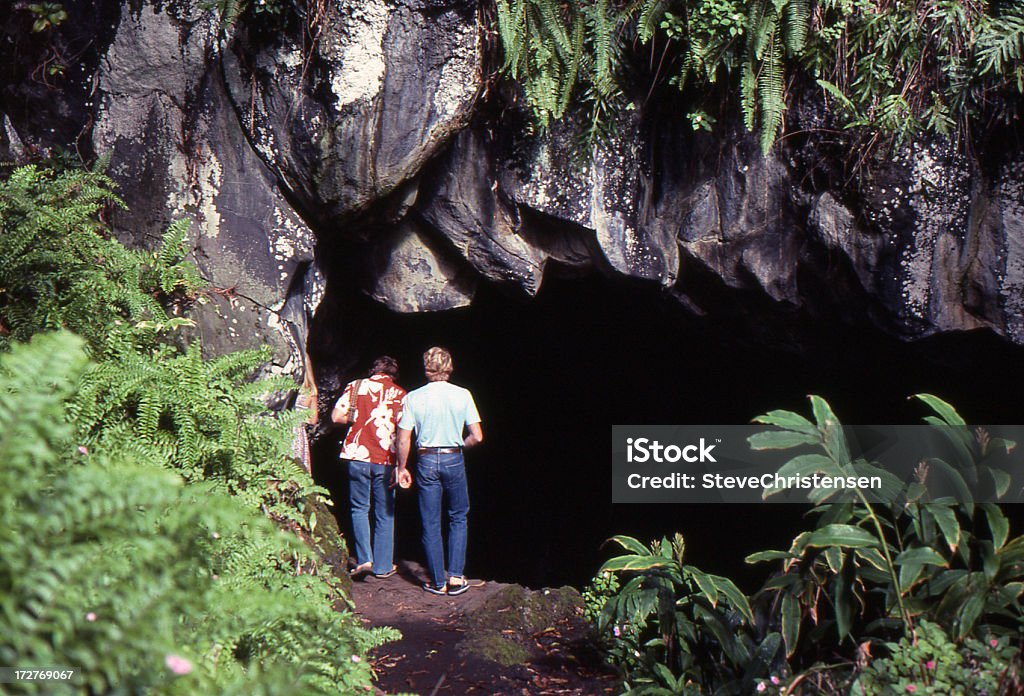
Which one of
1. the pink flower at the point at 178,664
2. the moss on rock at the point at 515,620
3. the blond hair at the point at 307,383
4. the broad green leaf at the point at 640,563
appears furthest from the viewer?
the blond hair at the point at 307,383

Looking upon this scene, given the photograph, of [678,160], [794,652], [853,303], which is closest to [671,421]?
[853,303]

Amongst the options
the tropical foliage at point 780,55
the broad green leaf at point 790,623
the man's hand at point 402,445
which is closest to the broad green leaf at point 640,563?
the broad green leaf at point 790,623

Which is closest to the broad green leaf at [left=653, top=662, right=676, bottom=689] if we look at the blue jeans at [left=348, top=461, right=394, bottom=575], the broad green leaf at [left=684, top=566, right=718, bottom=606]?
the broad green leaf at [left=684, top=566, right=718, bottom=606]

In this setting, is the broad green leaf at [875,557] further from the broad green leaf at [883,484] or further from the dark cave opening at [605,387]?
the dark cave opening at [605,387]

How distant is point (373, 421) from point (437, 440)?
0.59 metres

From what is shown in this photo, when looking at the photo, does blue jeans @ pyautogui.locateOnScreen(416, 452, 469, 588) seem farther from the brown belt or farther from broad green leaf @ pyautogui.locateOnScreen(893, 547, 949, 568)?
broad green leaf @ pyautogui.locateOnScreen(893, 547, 949, 568)

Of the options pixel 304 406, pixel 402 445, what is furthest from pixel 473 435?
pixel 304 406

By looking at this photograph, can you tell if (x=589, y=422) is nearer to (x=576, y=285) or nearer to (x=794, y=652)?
(x=576, y=285)

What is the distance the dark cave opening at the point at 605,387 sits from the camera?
22.5 ft

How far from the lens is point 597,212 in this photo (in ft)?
19.5

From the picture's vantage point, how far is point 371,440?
594 cm

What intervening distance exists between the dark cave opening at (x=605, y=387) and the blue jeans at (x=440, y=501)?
1.78 metres

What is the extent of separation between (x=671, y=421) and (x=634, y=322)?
5.78 feet

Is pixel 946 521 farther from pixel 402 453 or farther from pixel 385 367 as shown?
pixel 385 367
